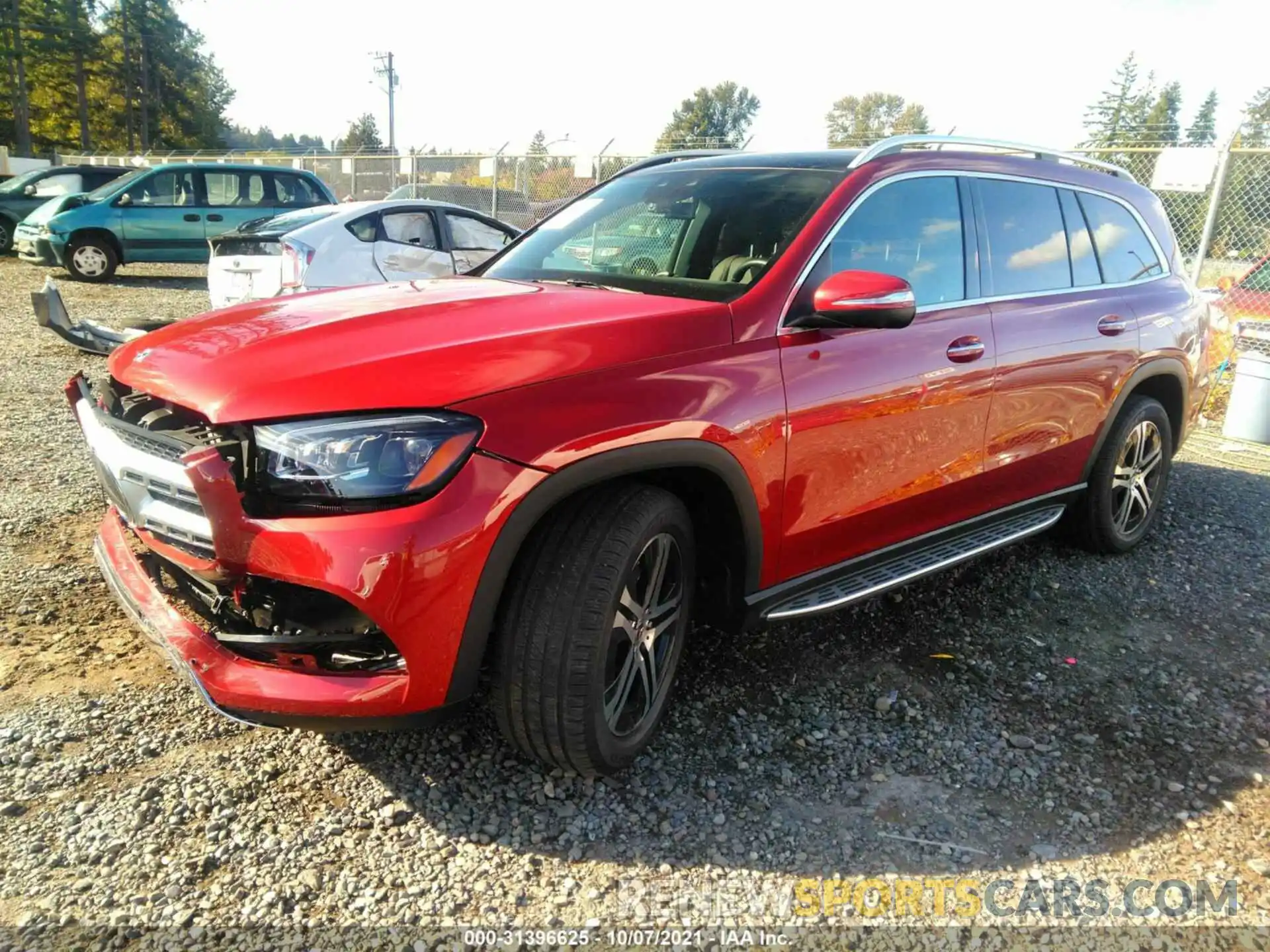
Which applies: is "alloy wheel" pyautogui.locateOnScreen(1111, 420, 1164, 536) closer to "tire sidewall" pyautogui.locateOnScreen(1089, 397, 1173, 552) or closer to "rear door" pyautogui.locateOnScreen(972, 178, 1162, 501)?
"tire sidewall" pyautogui.locateOnScreen(1089, 397, 1173, 552)

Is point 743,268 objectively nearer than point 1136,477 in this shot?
Yes

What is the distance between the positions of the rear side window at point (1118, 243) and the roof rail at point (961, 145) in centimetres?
18

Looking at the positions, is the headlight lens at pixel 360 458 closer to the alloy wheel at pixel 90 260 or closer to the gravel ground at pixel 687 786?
the gravel ground at pixel 687 786

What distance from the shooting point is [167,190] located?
1425 cm

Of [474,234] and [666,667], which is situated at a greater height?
[474,234]

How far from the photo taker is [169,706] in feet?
9.04

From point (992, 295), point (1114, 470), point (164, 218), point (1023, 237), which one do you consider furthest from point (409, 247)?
point (164, 218)

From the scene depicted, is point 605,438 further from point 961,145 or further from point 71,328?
point 71,328

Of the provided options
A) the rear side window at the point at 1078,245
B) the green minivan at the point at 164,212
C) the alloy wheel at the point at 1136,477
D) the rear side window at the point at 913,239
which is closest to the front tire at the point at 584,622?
the rear side window at the point at 913,239

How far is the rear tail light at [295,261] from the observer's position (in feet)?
27.6

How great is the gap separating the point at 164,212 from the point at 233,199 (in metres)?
1.07

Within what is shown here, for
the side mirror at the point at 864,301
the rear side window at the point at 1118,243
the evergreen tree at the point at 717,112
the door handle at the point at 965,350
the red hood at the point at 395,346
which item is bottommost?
the door handle at the point at 965,350

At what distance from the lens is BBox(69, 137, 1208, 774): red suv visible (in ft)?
6.68

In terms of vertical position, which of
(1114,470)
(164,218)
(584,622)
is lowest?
(1114,470)
